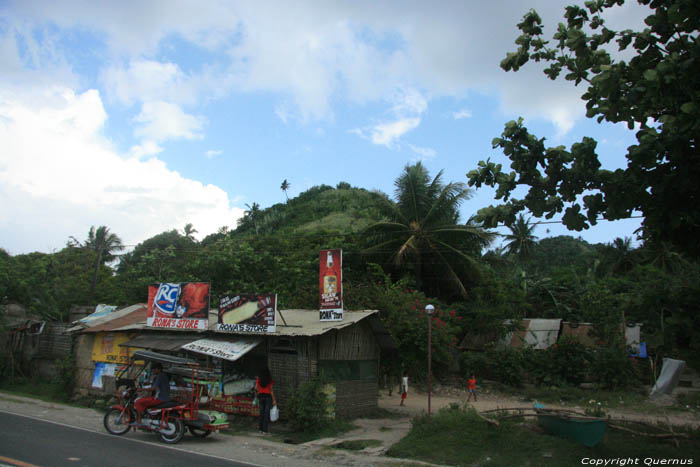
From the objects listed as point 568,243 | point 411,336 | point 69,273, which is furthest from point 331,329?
point 568,243

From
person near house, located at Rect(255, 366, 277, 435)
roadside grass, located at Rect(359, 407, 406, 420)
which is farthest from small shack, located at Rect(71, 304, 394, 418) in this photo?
person near house, located at Rect(255, 366, 277, 435)

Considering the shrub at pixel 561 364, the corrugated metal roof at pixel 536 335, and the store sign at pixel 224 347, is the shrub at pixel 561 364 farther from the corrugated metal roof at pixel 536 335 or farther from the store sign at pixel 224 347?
the store sign at pixel 224 347

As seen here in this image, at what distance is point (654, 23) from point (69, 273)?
47.1 meters

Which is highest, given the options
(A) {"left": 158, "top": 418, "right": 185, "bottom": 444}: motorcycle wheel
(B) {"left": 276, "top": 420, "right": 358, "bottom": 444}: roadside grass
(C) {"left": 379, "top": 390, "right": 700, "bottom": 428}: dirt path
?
(A) {"left": 158, "top": 418, "right": 185, "bottom": 444}: motorcycle wheel

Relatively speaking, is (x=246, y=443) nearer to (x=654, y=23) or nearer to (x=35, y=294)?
(x=654, y=23)

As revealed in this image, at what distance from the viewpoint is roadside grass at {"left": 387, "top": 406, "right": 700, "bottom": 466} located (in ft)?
29.7

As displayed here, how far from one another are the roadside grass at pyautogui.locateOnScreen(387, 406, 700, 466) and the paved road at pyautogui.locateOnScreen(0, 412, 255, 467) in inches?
158

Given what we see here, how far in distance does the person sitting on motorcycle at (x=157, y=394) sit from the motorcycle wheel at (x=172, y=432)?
0.51 meters

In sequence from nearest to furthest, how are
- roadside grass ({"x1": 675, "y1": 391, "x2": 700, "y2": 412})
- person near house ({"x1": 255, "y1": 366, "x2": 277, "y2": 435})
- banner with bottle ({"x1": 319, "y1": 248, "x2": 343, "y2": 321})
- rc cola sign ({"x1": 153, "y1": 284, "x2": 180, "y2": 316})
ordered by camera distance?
1. person near house ({"x1": 255, "y1": 366, "x2": 277, "y2": 435})
2. banner with bottle ({"x1": 319, "y1": 248, "x2": 343, "y2": 321})
3. rc cola sign ({"x1": 153, "y1": 284, "x2": 180, "y2": 316})
4. roadside grass ({"x1": 675, "y1": 391, "x2": 700, "y2": 412})

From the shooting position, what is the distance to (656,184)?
25.8 ft

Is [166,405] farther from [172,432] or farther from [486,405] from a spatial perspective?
[486,405]

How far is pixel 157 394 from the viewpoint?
1088cm

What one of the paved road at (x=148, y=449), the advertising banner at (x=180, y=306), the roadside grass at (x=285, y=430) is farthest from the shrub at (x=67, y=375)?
the roadside grass at (x=285, y=430)

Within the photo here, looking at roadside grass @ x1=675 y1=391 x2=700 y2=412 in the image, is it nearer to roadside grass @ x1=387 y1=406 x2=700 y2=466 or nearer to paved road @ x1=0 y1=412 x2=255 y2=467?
roadside grass @ x1=387 y1=406 x2=700 y2=466
